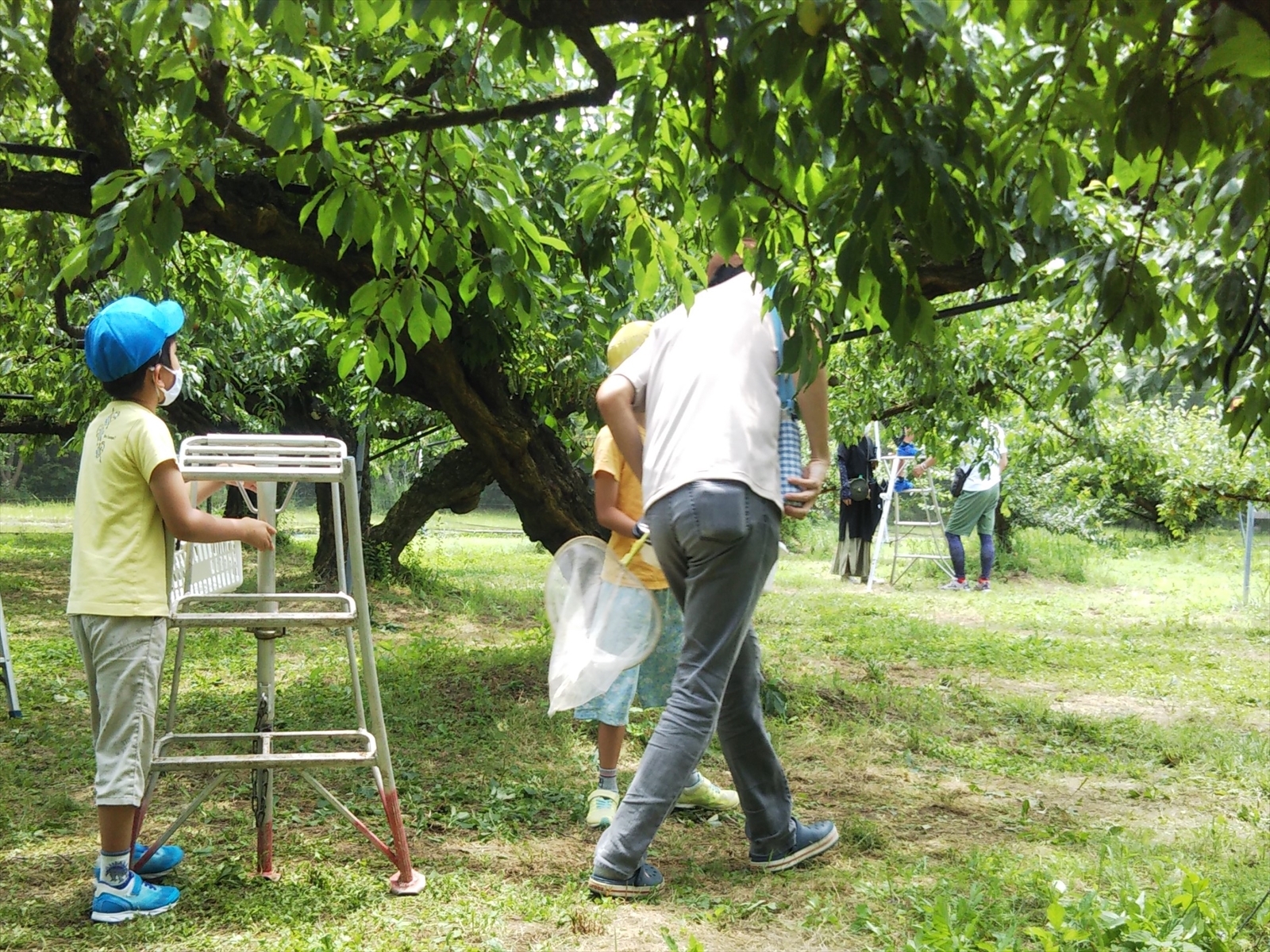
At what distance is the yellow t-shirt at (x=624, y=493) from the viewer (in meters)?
3.64

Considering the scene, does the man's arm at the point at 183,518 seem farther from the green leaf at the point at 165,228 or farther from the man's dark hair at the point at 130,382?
the green leaf at the point at 165,228

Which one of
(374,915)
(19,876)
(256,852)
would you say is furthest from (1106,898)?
(19,876)

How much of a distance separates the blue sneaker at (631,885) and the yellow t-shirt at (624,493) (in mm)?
827

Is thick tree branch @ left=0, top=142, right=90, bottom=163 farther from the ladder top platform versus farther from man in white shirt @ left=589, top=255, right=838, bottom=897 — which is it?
man in white shirt @ left=589, top=255, right=838, bottom=897

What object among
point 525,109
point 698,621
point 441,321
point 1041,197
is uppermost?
point 525,109

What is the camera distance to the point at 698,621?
3.00 metres

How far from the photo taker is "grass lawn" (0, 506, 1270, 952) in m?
2.83

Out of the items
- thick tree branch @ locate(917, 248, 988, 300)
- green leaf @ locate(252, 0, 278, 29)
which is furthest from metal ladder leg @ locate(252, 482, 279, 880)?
thick tree branch @ locate(917, 248, 988, 300)

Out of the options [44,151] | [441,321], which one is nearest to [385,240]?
[441,321]

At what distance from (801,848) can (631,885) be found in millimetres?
566

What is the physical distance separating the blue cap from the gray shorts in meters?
0.63

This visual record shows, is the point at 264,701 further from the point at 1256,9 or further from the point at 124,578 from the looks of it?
the point at 1256,9

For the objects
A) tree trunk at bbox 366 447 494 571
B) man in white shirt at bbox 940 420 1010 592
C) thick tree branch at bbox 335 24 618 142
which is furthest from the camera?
man in white shirt at bbox 940 420 1010 592

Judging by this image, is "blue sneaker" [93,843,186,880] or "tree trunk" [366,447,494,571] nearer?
"blue sneaker" [93,843,186,880]
